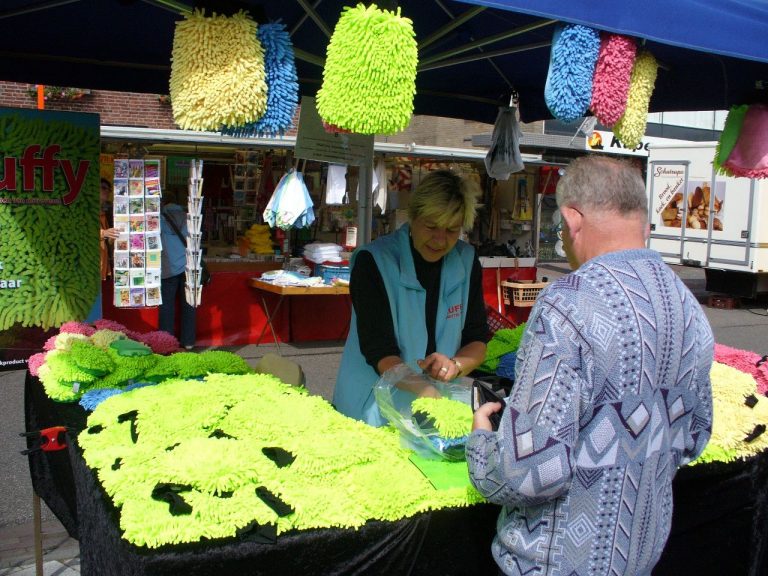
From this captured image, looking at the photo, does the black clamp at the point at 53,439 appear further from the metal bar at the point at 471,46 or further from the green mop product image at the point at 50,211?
the green mop product image at the point at 50,211

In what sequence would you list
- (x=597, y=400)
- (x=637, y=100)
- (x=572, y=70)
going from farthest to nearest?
(x=637, y=100)
(x=572, y=70)
(x=597, y=400)

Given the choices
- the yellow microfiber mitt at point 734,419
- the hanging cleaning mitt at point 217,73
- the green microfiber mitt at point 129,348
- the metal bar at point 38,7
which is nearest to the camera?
the hanging cleaning mitt at point 217,73

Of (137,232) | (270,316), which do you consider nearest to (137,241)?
(137,232)

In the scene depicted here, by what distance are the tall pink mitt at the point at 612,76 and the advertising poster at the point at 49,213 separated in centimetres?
378

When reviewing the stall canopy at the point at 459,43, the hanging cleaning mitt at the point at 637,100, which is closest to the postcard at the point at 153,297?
the stall canopy at the point at 459,43

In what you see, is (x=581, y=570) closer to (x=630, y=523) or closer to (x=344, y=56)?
(x=630, y=523)

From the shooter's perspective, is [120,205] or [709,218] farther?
[709,218]

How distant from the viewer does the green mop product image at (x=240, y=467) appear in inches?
60.0

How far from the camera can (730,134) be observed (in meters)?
2.96

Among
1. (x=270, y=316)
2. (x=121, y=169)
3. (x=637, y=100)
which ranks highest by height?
(x=637, y=100)

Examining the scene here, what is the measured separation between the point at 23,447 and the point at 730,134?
14.1 ft

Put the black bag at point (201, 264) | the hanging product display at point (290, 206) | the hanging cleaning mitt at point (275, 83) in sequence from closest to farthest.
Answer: the hanging cleaning mitt at point (275, 83)
the black bag at point (201, 264)
the hanging product display at point (290, 206)

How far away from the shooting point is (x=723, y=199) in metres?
12.2

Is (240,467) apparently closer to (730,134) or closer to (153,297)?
(730,134)
